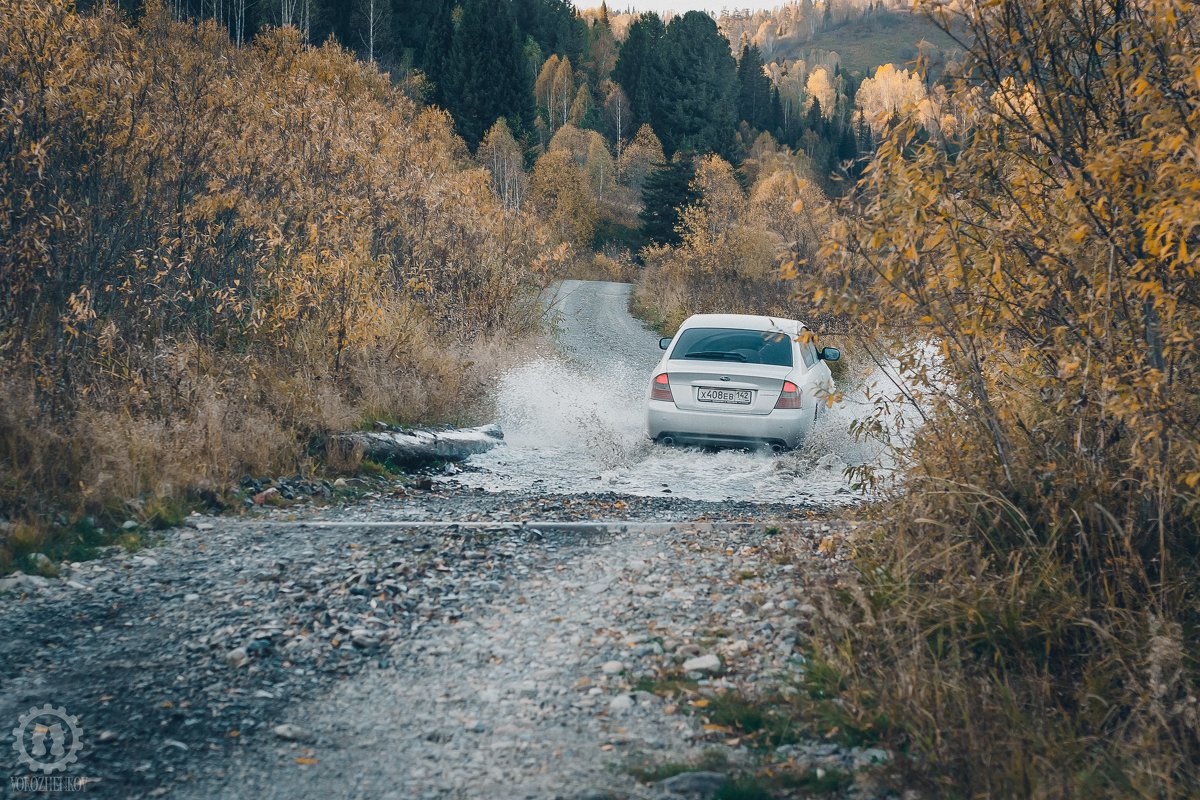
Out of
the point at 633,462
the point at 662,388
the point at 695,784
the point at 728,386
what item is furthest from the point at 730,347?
the point at 695,784

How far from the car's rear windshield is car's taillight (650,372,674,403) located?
398mm

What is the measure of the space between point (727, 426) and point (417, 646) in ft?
18.8

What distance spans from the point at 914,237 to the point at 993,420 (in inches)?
49.4

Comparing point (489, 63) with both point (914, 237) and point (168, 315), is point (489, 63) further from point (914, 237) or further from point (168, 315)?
point (914, 237)

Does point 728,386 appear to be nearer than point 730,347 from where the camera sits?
Yes

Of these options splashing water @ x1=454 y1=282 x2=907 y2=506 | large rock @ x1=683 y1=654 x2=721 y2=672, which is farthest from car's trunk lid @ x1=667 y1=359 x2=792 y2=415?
large rock @ x1=683 y1=654 x2=721 y2=672

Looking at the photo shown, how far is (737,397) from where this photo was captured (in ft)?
32.7

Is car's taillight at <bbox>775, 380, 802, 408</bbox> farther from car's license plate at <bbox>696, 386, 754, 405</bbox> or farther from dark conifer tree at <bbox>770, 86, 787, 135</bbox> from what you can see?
dark conifer tree at <bbox>770, 86, 787, 135</bbox>

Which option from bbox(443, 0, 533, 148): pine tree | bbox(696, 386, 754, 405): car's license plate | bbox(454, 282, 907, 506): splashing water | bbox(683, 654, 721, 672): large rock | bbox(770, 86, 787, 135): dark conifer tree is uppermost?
bbox(770, 86, 787, 135): dark conifer tree

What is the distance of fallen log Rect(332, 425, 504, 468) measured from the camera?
31.0ft

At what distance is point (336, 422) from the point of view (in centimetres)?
953

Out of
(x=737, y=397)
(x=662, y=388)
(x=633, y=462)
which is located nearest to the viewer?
(x=737, y=397)

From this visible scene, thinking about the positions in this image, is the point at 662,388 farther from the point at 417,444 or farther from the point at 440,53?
the point at 440,53

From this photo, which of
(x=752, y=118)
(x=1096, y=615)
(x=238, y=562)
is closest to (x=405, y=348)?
(x=238, y=562)
